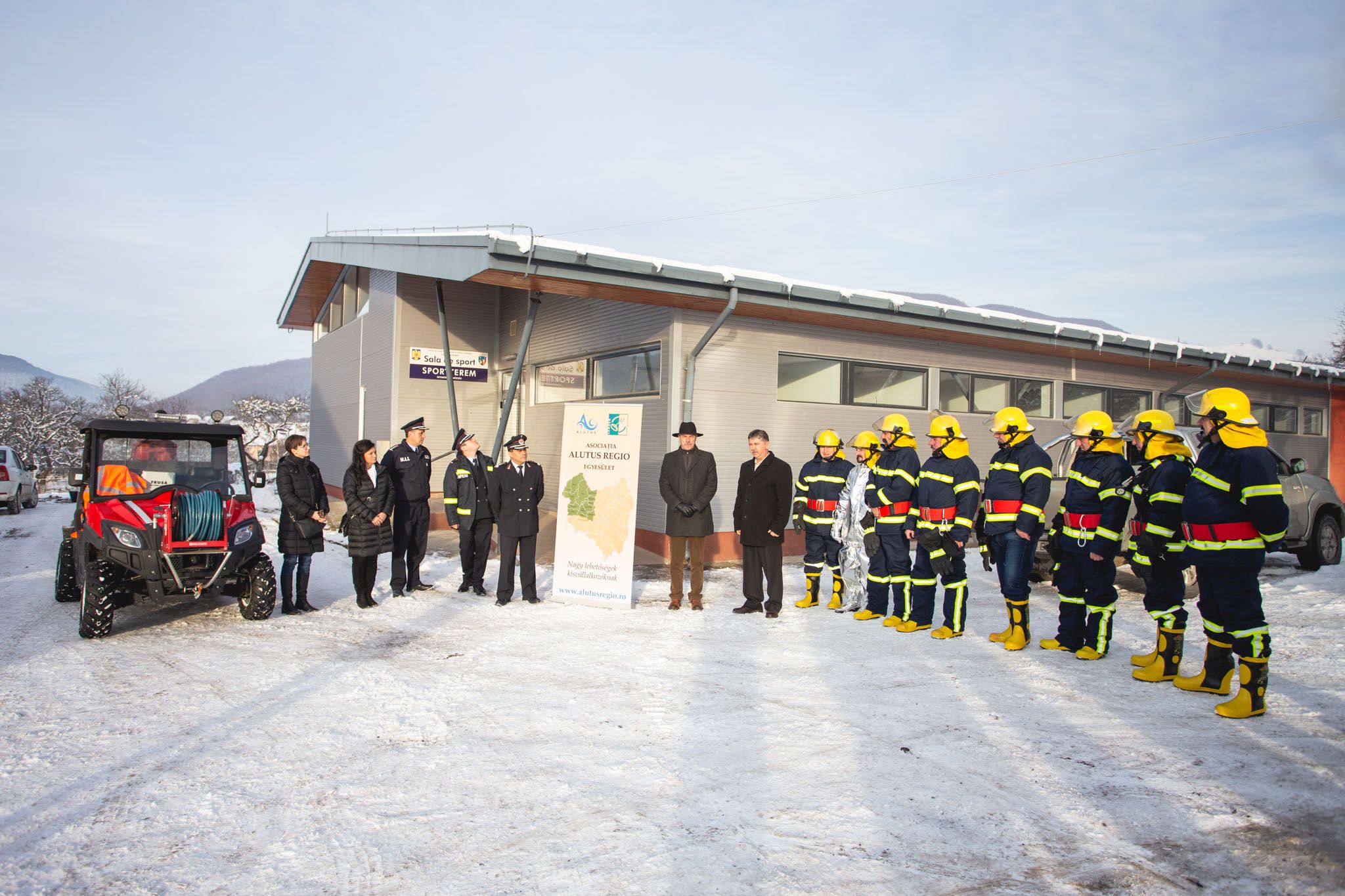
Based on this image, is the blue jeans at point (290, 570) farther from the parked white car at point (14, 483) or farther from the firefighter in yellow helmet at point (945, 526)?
the parked white car at point (14, 483)

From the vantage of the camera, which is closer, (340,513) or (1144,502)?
(1144,502)

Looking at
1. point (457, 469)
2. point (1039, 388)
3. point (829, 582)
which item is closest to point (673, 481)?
point (457, 469)

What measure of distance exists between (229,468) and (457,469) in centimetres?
236

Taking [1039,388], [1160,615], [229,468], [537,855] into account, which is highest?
[1039,388]

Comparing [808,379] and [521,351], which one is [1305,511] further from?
[521,351]

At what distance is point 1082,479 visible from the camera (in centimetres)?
649

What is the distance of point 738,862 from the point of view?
332 centimetres

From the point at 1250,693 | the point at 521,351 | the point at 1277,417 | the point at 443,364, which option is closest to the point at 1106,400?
the point at 1277,417

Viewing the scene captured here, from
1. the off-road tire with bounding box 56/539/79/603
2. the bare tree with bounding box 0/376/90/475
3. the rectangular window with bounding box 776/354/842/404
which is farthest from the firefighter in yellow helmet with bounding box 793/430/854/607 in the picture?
the bare tree with bounding box 0/376/90/475

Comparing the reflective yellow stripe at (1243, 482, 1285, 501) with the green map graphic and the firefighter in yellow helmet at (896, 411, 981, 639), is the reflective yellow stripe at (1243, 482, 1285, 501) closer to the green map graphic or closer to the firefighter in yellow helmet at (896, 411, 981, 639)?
the firefighter in yellow helmet at (896, 411, 981, 639)

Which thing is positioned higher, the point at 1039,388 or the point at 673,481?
the point at 1039,388

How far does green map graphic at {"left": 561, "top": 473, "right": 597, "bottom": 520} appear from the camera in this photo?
9.09 metres

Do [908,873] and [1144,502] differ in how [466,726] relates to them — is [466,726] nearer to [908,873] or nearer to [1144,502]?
[908,873]

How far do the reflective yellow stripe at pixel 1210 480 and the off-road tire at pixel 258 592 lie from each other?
8.00 m
